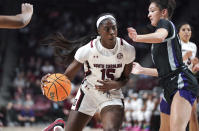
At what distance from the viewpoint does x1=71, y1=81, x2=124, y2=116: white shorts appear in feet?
17.2

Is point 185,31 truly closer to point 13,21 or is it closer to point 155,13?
point 155,13

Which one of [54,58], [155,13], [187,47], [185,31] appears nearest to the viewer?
[155,13]

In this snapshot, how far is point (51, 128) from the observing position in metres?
5.44

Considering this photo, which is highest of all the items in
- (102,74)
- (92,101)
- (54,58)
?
(102,74)

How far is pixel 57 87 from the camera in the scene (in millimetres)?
5277

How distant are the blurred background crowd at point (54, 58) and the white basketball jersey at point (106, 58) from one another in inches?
224

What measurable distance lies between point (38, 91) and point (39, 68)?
6.47 feet

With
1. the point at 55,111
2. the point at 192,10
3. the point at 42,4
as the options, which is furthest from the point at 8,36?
the point at 192,10

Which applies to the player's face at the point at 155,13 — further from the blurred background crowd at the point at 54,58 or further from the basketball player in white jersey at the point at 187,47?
the blurred background crowd at the point at 54,58

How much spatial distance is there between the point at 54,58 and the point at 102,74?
1308 centimetres

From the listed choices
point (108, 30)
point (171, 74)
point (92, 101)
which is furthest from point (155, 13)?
point (92, 101)

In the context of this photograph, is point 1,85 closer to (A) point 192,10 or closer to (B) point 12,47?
(B) point 12,47

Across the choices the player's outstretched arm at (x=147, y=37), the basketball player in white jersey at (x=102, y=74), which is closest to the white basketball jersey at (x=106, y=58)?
the basketball player in white jersey at (x=102, y=74)

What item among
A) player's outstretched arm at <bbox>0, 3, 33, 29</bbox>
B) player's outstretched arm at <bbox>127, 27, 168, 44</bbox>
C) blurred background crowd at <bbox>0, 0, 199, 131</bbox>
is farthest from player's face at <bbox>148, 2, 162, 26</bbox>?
blurred background crowd at <bbox>0, 0, 199, 131</bbox>
